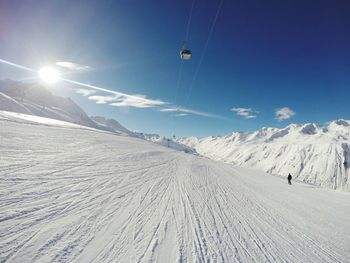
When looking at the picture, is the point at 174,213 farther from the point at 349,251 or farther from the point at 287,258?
the point at 349,251

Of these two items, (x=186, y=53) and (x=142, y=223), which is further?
(x=186, y=53)

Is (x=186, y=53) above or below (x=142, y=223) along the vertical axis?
above

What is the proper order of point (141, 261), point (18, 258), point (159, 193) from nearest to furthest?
point (18, 258) < point (141, 261) < point (159, 193)

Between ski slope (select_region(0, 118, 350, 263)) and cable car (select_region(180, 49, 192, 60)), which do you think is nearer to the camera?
ski slope (select_region(0, 118, 350, 263))

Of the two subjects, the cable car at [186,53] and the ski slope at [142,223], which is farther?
the cable car at [186,53]

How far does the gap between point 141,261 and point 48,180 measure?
258 inches

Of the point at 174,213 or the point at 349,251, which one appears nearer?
the point at 349,251

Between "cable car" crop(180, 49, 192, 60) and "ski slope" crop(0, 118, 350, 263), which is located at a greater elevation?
"cable car" crop(180, 49, 192, 60)

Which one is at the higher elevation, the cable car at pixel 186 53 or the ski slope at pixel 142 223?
the cable car at pixel 186 53

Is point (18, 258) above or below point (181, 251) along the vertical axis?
below

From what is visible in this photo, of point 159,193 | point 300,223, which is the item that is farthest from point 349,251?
point 159,193

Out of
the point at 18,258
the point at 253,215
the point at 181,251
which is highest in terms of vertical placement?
the point at 253,215

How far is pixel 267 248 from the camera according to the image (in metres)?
6.55

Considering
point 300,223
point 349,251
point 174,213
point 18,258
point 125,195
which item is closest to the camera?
point 18,258
